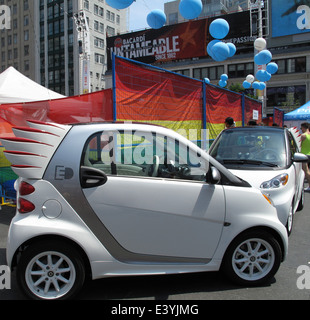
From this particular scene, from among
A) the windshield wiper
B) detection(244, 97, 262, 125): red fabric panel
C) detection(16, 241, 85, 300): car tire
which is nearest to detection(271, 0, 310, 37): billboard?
detection(244, 97, 262, 125): red fabric panel

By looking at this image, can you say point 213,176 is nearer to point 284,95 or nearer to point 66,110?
point 66,110

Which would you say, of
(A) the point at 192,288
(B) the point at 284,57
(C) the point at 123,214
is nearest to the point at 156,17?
(C) the point at 123,214

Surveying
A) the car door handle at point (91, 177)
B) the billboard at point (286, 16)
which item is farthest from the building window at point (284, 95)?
the car door handle at point (91, 177)

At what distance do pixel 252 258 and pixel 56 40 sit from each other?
78.7m

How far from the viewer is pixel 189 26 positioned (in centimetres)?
5212

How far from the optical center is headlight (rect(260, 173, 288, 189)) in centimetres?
452

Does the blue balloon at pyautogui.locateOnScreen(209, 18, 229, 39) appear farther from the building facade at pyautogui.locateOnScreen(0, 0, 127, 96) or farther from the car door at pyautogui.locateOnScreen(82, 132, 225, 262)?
the building facade at pyautogui.locateOnScreen(0, 0, 127, 96)

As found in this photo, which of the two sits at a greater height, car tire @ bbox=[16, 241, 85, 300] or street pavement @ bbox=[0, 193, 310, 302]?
car tire @ bbox=[16, 241, 85, 300]

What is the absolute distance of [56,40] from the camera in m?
73.5

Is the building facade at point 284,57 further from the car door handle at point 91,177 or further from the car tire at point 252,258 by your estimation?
the car door handle at point 91,177

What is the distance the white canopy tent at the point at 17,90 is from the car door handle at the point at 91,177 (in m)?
8.16

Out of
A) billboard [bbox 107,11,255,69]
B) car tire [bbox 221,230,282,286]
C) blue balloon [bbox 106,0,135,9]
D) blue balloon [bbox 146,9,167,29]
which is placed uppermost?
billboard [bbox 107,11,255,69]

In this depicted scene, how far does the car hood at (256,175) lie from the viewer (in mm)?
4547

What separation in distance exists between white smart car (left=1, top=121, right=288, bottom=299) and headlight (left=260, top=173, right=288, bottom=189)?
48.6 inches
